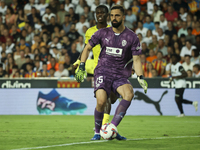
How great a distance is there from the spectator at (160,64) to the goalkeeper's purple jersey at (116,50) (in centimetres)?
840

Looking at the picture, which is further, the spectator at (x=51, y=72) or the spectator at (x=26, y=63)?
the spectator at (x=26, y=63)

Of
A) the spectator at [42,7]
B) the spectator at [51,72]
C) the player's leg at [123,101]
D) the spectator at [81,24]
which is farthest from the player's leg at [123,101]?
the spectator at [42,7]

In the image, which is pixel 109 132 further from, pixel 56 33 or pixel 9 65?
pixel 56 33

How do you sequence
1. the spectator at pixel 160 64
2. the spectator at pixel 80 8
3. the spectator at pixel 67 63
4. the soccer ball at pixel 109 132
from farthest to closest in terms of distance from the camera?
the spectator at pixel 80 8 < the spectator at pixel 67 63 < the spectator at pixel 160 64 < the soccer ball at pixel 109 132

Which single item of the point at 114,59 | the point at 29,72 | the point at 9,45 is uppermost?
the point at 9,45

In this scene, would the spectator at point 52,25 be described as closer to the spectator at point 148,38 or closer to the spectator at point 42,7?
the spectator at point 42,7

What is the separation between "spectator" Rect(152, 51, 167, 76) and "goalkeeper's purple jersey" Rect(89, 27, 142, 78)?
8.40m

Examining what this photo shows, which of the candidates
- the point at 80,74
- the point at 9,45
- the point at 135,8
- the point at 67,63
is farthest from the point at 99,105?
the point at 9,45

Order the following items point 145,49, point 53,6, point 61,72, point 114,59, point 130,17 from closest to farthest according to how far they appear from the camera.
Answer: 1. point 114,59
2. point 61,72
3. point 145,49
4. point 130,17
5. point 53,6

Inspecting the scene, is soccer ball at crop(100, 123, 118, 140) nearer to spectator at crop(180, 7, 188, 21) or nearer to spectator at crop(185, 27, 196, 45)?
spectator at crop(185, 27, 196, 45)

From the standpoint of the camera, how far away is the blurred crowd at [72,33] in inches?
605

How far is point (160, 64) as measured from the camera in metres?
14.9

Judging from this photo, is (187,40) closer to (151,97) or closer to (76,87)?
(151,97)

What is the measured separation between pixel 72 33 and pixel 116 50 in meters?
11.0
